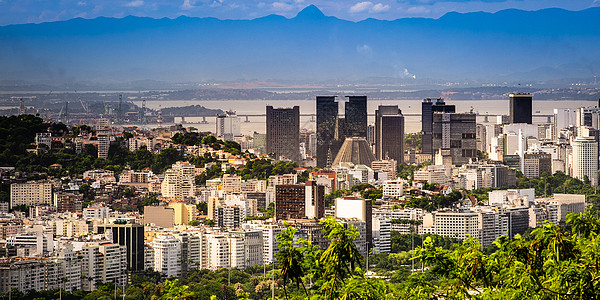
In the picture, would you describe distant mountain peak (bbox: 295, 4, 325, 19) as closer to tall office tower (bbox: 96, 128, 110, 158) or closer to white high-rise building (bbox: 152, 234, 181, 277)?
tall office tower (bbox: 96, 128, 110, 158)

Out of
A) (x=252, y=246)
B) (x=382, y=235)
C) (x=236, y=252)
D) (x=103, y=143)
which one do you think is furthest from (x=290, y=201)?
(x=103, y=143)

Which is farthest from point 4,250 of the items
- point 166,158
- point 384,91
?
point 384,91

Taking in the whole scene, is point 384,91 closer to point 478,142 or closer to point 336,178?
point 478,142

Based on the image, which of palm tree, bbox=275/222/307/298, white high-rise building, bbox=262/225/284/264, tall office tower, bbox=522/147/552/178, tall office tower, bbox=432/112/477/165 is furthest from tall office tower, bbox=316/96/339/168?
palm tree, bbox=275/222/307/298

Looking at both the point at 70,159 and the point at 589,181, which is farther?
the point at 589,181

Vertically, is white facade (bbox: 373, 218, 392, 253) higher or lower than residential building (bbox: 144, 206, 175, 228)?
lower
